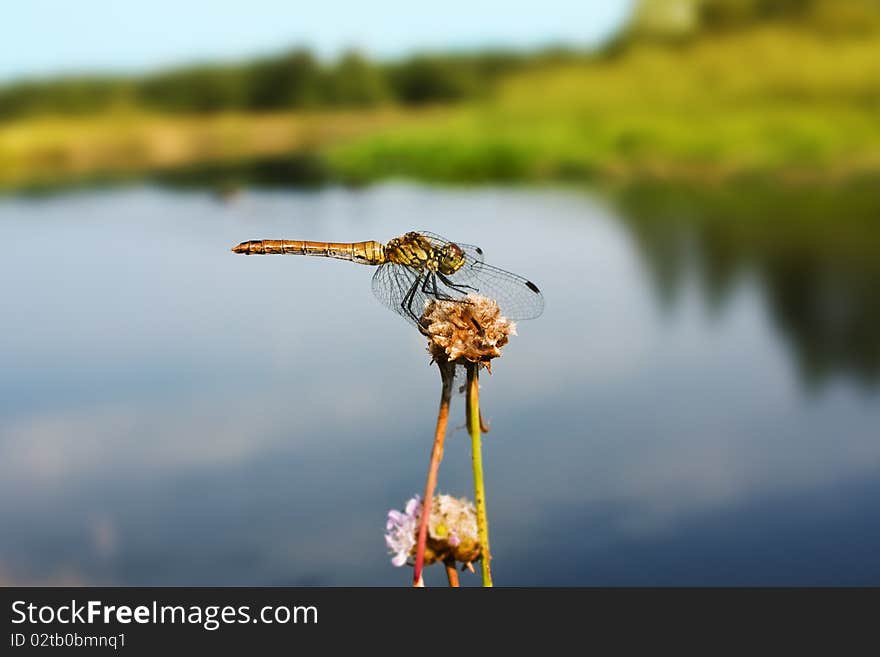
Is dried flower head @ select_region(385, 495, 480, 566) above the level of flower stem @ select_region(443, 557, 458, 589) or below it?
above

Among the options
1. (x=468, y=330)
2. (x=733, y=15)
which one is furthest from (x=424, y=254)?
(x=733, y=15)

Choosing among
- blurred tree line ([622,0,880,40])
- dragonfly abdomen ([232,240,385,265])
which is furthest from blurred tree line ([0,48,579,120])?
dragonfly abdomen ([232,240,385,265])

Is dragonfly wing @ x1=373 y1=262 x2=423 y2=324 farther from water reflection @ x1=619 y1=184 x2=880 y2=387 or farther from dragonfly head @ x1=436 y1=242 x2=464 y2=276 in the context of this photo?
water reflection @ x1=619 y1=184 x2=880 y2=387

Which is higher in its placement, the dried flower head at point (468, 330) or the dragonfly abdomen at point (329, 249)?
the dragonfly abdomen at point (329, 249)

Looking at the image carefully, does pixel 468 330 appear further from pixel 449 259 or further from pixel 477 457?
pixel 449 259

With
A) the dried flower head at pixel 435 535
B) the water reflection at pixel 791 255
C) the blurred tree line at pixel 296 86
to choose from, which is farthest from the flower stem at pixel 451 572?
the blurred tree line at pixel 296 86

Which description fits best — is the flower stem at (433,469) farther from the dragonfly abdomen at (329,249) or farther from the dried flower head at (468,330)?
the dragonfly abdomen at (329,249)
